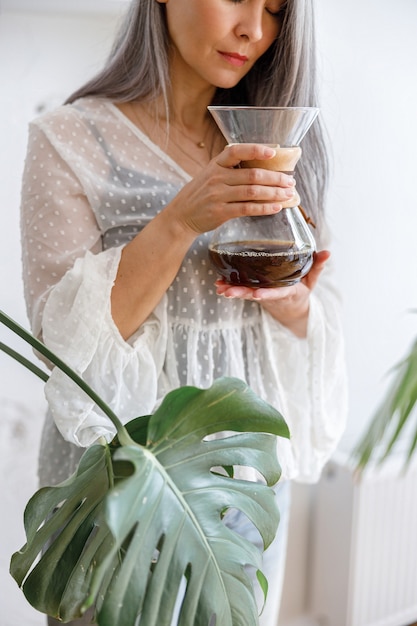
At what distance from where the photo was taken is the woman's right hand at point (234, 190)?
0.86 metres

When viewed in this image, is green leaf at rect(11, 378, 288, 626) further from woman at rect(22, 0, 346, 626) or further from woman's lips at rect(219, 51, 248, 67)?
woman's lips at rect(219, 51, 248, 67)

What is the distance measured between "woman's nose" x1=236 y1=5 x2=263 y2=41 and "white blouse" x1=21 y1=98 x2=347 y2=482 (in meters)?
0.20

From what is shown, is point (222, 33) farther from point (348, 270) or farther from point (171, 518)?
point (348, 270)

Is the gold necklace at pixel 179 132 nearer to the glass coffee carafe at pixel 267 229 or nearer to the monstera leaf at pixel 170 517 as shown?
the glass coffee carafe at pixel 267 229

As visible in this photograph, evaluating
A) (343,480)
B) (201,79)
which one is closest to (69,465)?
(201,79)

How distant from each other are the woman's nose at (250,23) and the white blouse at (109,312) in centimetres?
20

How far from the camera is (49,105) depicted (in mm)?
1357

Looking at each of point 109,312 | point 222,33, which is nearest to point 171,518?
point 109,312

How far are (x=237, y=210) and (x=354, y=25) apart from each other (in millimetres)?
918

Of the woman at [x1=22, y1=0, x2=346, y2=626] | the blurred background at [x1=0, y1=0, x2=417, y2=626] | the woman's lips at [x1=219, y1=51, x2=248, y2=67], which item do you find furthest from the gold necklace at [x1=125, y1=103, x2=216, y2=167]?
the blurred background at [x1=0, y1=0, x2=417, y2=626]

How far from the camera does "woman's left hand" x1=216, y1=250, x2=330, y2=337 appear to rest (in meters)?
0.98

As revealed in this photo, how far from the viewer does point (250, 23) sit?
3.33 feet

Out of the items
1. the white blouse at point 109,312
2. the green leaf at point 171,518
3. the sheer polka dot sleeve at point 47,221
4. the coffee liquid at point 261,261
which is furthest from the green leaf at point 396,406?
the sheer polka dot sleeve at point 47,221

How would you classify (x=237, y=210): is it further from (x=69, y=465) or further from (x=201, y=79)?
(x=69, y=465)
